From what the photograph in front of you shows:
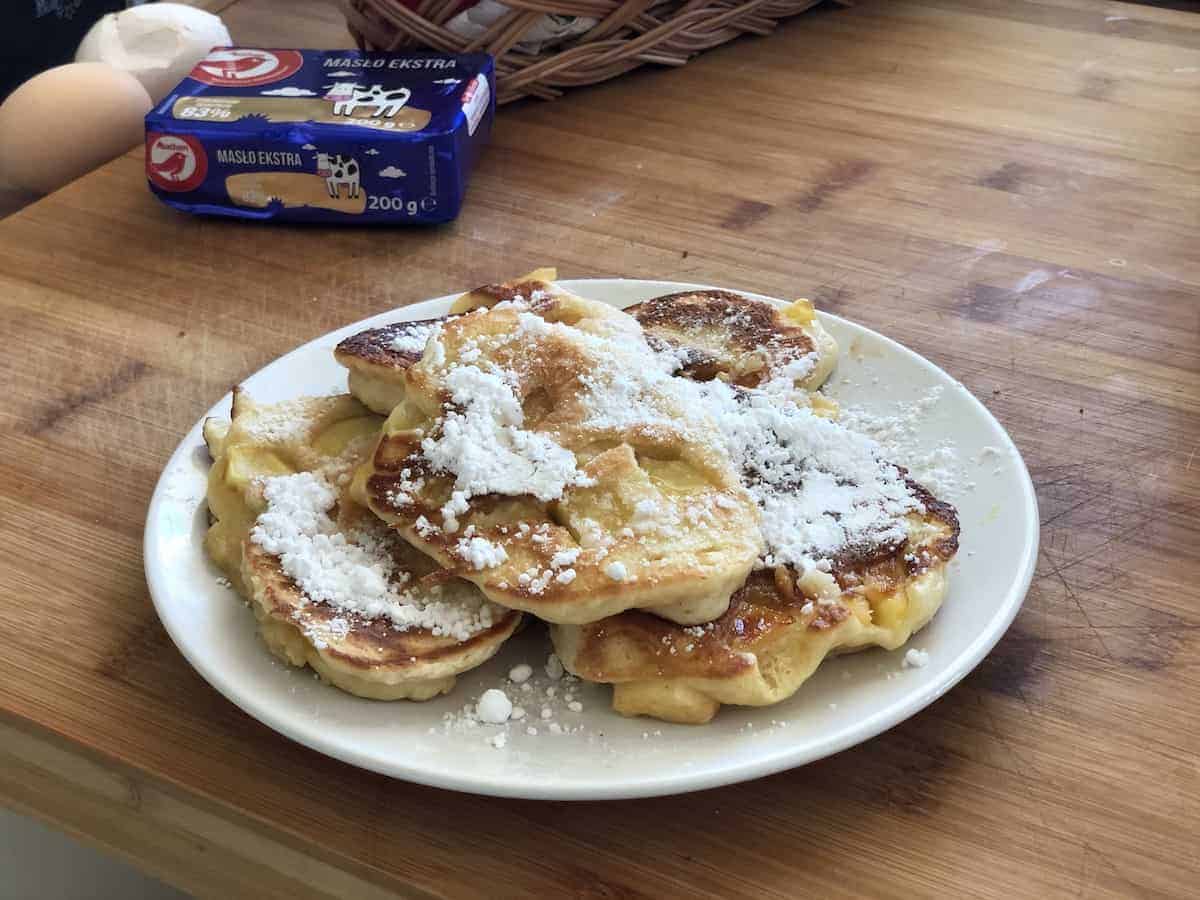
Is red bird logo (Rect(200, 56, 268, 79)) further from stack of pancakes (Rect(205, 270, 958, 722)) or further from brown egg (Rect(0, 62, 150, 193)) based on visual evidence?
stack of pancakes (Rect(205, 270, 958, 722))

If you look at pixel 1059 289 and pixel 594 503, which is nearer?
pixel 594 503

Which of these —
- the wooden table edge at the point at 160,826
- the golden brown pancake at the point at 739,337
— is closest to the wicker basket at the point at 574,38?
the golden brown pancake at the point at 739,337

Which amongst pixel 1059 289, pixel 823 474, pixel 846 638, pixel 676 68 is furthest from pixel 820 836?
pixel 676 68

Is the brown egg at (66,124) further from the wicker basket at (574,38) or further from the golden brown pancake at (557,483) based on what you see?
the golden brown pancake at (557,483)

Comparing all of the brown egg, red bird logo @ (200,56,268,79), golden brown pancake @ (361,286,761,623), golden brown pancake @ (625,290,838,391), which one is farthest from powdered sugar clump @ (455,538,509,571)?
the brown egg

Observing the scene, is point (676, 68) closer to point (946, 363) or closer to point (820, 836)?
point (946, 363)

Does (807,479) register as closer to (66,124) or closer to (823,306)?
(823,306)
